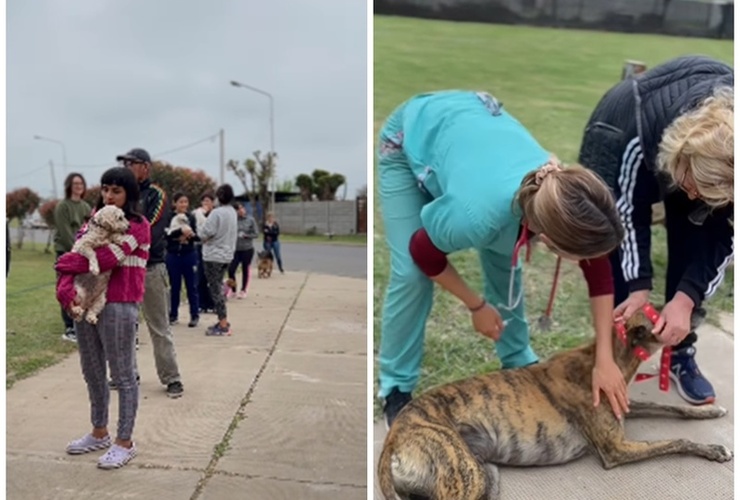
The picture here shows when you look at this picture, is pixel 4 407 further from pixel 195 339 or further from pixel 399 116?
pixel 399 116

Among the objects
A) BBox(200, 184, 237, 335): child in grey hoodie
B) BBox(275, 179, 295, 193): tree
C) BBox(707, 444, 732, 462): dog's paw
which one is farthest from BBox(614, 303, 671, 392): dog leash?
BBox(200, 184, 237, 335): child in grey hoodie

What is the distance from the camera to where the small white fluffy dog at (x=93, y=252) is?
179cm

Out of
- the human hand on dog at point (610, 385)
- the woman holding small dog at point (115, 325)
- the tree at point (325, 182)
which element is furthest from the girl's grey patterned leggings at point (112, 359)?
the human hand on dog at point (610, 385)

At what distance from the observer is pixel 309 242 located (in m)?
2.02

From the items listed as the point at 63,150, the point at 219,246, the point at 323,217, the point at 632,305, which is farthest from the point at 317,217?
the point at 632,305

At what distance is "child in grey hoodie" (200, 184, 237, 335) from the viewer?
6.31ft

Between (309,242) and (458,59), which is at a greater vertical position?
(458,59)

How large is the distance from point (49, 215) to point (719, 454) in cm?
185

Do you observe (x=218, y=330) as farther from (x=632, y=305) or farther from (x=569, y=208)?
(x=632, y=305)

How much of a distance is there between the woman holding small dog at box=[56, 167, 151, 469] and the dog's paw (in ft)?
5.00

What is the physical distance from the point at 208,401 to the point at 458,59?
1.63 m

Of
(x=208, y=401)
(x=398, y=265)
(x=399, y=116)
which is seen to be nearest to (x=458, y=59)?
(x=399, y=116)

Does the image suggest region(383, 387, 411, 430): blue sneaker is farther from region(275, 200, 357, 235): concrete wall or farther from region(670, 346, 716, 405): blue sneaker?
region(670, 346, 716, 405): blue sneaker

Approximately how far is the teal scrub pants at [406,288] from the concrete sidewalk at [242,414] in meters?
0.16
